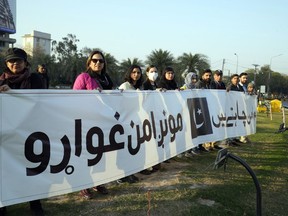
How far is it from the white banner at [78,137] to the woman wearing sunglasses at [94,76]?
372 mm

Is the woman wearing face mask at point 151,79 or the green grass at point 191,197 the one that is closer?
the green grass at point 191,197

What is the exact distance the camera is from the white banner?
3453 millimetres

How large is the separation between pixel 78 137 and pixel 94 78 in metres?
1.22

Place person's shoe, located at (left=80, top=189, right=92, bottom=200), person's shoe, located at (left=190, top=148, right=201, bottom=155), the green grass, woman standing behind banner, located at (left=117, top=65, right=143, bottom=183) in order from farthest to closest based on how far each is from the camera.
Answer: person's shoe, located at (left=190, top=148, right=201, bottom=155) < woman standing behind banner, located at (left=117, top=65, right=143, bottom=183) < person's shoe, located at (left=80, top=189, right=92, bottom=200) < the green grass

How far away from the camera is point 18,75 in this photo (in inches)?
155

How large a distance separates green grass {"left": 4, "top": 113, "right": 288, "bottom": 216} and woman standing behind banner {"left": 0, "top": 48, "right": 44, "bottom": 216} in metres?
0.21

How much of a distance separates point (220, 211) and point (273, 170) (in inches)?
115

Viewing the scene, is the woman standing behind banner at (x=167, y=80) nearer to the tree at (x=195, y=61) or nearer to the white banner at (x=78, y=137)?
the white banner at (x=78, y=137)

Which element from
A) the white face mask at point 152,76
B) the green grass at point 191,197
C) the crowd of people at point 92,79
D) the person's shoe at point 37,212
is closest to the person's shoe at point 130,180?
the crowd of people at point 92,79

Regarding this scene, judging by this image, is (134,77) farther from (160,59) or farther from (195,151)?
(160,59)

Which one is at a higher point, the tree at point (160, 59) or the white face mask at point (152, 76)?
the tree at point (160, 59)

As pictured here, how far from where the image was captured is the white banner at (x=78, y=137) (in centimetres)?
345

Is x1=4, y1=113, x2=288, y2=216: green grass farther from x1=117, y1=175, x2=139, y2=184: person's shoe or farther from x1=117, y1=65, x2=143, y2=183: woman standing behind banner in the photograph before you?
x1=117, y1=65, x2=143, y2=183: woman standing behind banner

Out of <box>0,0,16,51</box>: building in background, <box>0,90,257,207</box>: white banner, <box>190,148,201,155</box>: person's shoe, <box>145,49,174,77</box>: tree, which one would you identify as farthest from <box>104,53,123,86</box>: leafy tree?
<box>0,90,257,207</box>: white banner
